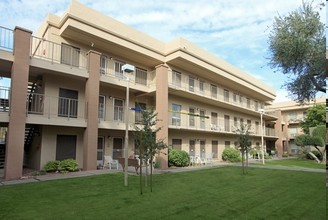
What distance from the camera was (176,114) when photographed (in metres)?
23.1

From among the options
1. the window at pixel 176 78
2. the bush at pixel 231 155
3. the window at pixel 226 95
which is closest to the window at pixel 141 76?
the window at pixel 176 78

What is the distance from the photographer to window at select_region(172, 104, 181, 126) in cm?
2278

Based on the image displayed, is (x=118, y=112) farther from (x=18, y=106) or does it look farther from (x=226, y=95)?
(x=226, y=95)

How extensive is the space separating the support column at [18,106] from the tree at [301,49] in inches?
447

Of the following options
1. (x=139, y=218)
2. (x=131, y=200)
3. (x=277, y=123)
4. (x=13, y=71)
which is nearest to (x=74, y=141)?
(x=13, y=71)

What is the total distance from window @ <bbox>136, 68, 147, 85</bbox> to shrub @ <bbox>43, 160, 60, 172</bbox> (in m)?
8.38

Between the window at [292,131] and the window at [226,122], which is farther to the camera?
the window at [292,131]

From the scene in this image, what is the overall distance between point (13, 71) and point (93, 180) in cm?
661

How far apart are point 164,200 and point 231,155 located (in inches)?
753

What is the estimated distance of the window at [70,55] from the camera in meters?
16.7

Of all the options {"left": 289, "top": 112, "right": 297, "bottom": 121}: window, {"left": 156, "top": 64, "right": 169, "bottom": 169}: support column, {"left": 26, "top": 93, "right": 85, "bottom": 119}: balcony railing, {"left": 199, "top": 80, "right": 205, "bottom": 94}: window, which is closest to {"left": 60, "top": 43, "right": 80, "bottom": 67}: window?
{"left": 26, "top": 93, "right": 85, "bottom": 119}: balcony railing

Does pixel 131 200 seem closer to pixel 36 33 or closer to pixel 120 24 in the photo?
pixel 120 24

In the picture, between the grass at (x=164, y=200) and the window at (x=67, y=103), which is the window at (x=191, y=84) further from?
the grass at (x=164, y=200)

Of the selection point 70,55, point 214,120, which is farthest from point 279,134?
point 70,55
